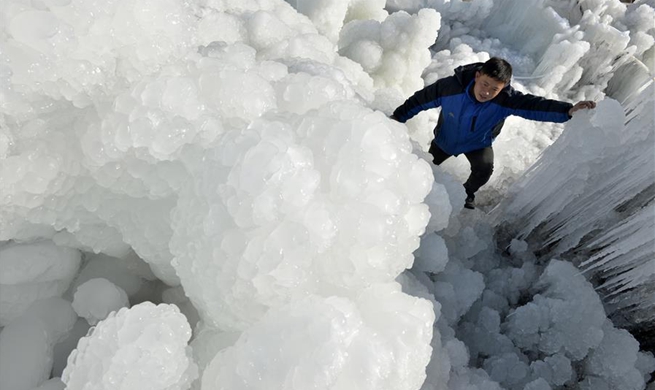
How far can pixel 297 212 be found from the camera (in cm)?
114

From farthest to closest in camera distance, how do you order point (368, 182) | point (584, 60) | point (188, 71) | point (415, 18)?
1. point (584, 60)
2. point (415, 18)
3. point (188, 71)
4. point (368, 182)

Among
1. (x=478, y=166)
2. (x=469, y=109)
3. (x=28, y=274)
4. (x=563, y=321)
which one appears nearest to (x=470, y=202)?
(x=478, y=166)

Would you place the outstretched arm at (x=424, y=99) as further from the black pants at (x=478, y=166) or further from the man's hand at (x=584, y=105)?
the man's hand at (x=584, y=105)

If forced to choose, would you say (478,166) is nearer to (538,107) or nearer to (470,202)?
(470,202)

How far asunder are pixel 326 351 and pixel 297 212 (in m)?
0.29

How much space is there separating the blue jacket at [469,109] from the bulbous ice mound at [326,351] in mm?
962

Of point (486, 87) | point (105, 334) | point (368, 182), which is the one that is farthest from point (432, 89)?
point (105, 334)

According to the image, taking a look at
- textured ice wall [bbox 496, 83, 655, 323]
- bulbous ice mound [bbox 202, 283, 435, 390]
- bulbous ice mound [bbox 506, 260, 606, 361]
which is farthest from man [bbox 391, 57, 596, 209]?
bulbous ice mound [bbox 202, 283, 435, 390]

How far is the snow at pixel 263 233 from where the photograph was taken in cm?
112

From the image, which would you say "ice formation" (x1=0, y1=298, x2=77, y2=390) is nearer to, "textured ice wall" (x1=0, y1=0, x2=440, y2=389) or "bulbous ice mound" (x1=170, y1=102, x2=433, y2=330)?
"textured ice wall" (x1=0, y1=0, x2=440, y2=389)

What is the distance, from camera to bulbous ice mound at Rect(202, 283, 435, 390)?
106 cm

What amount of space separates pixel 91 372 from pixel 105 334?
8 cm

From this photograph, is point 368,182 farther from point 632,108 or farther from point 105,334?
point 632,108

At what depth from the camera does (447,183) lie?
1.82 metres
